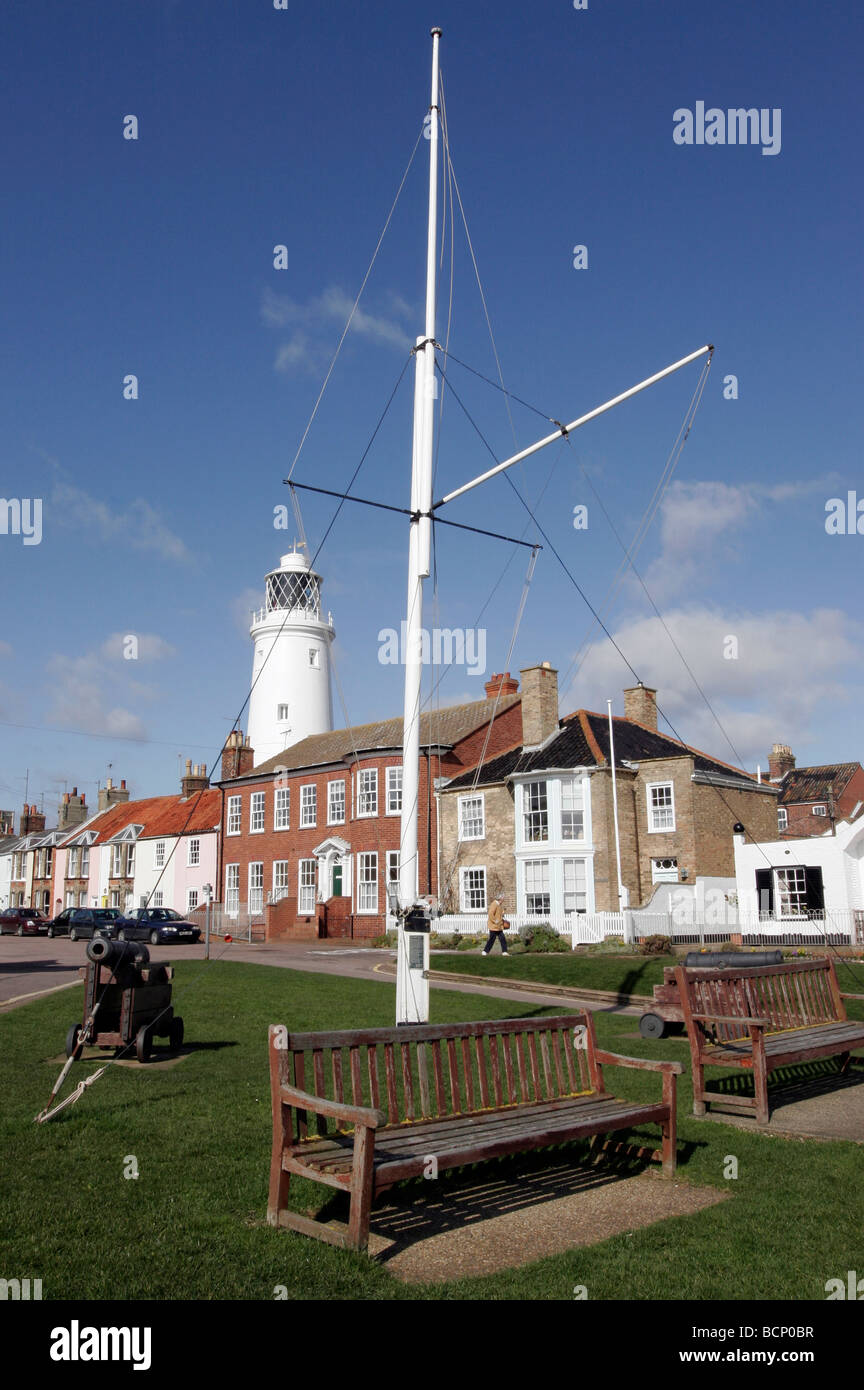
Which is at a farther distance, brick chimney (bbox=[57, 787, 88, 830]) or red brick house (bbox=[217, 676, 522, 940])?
brick chimney (bbox=[57, 787, 88, 830])

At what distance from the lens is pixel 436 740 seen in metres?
42.3

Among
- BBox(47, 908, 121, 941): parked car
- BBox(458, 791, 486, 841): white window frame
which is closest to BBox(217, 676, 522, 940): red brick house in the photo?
BBox(458, 791, 486, 841): white window frame

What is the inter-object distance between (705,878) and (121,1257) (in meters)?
30.7

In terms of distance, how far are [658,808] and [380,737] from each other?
13471 mm

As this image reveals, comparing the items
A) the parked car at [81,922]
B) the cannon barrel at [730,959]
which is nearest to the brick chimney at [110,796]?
the parked car at [81,922]

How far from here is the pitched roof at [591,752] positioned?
35781 mm

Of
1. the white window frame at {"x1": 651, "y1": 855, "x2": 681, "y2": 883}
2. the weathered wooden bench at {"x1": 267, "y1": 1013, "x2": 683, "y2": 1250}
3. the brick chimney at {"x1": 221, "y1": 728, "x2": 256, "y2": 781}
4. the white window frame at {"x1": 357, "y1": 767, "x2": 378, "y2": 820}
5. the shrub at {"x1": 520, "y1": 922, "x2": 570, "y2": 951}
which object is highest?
the brick chimney at {"x1": 221, "y1": 728, "x2": 256, "y2": 781}

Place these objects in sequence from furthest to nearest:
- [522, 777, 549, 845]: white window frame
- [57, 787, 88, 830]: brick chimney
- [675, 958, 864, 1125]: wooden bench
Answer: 1. [57, 787, 88, 830]: brick chimney
2. [522, 777, 549, 845]: white window frame
3. [675, 958, 864, 1125]: wooden bench

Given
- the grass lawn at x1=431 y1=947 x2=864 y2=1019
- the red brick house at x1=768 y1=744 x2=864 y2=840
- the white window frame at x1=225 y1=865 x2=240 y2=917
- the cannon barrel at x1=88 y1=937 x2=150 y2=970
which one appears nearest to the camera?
the cannon barrel at x1=88 y1=937 x2=150 y2=970

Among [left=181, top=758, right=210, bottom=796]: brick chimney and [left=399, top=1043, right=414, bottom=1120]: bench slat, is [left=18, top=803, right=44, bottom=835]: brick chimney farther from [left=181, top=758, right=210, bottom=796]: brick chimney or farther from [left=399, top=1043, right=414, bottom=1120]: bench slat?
[left=399, top=1043, right=414, bottom=1120]: bench slat

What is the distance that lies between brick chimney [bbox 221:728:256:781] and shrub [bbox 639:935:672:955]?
2859cm

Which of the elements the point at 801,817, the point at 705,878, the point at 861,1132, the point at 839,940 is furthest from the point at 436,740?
the point at 861,1132

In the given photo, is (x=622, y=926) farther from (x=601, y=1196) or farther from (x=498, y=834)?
Result: (x=601, y=1196)

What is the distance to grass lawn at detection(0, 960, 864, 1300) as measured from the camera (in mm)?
4797
